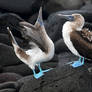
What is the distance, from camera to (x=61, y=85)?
728 centimetres

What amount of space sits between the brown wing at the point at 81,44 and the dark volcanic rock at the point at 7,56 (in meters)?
3.33

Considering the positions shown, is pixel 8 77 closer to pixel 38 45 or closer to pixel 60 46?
pixel 60 46

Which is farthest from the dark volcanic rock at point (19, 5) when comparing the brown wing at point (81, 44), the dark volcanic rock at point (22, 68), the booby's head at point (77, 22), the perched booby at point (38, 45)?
the brown wing at point (81, 44)

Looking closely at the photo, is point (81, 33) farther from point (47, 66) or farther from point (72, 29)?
point (47, 66)

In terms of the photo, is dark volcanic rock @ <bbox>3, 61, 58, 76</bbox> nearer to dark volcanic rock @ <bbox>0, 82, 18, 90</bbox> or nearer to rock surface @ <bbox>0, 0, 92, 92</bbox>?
rock surface @ <bbox>0, 0, 92, 92</bbox>

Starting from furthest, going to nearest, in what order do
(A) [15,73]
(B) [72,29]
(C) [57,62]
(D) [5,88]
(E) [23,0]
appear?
(E) [23,0]
(C) [57,62]
(A) [15,73]
(D) [5,88]
(B) [72,29]

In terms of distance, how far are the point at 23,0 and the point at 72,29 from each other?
24.5 ft

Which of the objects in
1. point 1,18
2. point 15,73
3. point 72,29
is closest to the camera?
point 72,29

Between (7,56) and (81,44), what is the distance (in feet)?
11.5

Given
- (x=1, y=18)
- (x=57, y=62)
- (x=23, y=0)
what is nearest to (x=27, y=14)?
(x=23, y=0)

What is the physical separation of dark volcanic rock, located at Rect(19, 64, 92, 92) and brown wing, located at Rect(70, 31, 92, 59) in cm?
40

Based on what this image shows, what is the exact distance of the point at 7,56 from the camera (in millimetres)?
10133

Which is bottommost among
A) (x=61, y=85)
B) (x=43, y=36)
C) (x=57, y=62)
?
(x=57, y=62)

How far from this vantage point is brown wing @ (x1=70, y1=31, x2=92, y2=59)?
7055 millimetres
